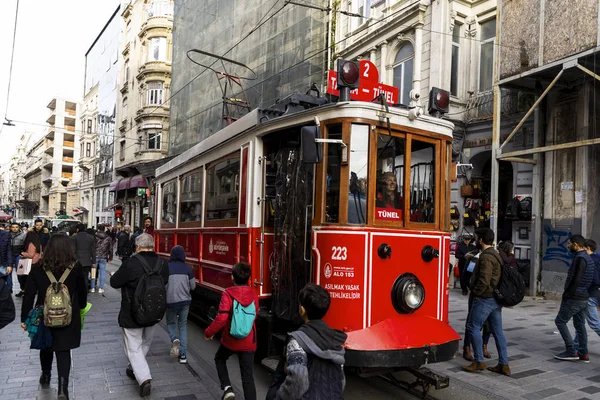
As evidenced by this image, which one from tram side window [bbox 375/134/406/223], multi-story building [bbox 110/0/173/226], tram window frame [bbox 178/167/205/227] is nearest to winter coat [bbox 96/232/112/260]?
tram window frame [bbox 178/167/205/227]

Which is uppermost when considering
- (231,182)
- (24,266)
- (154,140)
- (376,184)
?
(154,140)

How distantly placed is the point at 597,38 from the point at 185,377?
10.1 metres

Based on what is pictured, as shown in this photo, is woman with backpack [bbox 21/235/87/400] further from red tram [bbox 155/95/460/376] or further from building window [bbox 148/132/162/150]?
building window [bbox 148/132/162/150]

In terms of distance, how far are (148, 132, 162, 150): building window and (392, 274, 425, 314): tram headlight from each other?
1184 inches

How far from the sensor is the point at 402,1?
16.3 metres

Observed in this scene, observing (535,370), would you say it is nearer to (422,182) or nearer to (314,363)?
(422,182)

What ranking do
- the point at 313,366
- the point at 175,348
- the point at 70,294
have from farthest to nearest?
1. the point at 175,348
2. the point at 70,294
3. the point at 313,366

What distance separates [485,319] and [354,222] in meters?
2.35

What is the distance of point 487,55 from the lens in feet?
49.2

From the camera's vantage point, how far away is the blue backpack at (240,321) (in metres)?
4.20

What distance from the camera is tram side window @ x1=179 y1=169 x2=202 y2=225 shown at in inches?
321

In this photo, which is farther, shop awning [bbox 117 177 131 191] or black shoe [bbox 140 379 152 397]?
shop awning [bbox 117 177 131 191]

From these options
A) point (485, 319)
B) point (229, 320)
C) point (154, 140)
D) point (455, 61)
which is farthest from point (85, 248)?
point (154, 140)

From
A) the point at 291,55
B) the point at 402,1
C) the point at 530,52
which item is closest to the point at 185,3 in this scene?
the point at 291,55
